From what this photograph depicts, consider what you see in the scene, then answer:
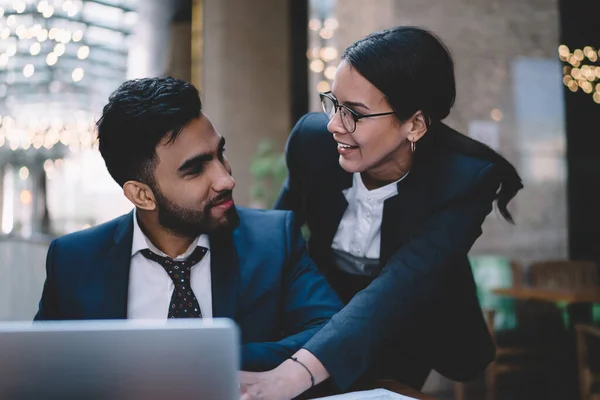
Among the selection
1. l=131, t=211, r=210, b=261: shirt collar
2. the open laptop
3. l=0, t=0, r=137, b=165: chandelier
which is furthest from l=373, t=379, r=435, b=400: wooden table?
l=0, t=0, r=137, b=165: chandelier

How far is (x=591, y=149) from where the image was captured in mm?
5250

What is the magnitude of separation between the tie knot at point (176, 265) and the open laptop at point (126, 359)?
0.91 metres

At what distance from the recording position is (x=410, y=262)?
1503 mm

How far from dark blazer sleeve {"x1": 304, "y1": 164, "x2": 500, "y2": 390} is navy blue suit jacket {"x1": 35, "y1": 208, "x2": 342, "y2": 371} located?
0.16 meters

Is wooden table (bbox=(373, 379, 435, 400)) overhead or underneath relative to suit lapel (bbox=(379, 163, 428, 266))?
underneath

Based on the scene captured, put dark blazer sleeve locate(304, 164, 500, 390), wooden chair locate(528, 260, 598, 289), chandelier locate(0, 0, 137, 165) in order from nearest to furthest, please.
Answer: dark blazer sleeve locate(304, 164, 500, 390) < wooden chair locate(528, 260, 598, 289) < chandelier locate(0, 0, 137, 165)

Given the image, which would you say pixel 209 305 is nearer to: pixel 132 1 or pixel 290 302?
pixel 290 302

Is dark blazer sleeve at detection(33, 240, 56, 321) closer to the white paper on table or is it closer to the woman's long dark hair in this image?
the white paper on table

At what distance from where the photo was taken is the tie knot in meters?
1.58

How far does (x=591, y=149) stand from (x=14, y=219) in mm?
8050

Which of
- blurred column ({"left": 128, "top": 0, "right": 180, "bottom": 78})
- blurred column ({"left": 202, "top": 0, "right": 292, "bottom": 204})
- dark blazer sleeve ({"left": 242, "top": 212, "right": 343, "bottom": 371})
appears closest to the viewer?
dark blazer sleeve ({"left": 242, "top": 212, "right": 343, "bottom": 371})

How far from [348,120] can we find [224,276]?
0.52 meters

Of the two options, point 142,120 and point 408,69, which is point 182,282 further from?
point 408,69

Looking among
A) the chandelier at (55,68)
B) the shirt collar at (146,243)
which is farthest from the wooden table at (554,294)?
the chandelier at (55,68)
